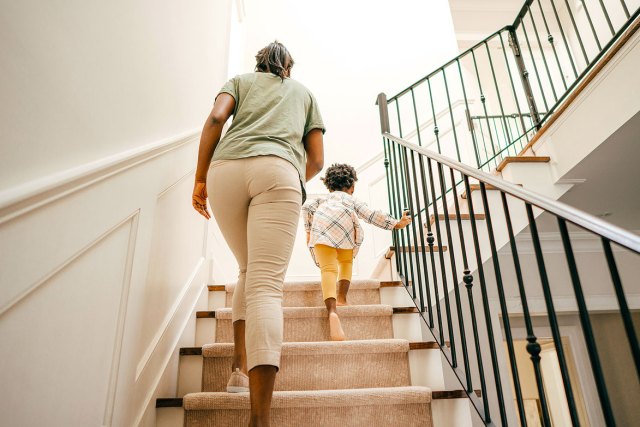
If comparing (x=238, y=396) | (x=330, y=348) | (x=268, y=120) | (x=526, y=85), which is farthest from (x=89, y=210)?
(x=526, y=85)

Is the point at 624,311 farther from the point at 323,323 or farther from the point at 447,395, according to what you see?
the point at 323,323

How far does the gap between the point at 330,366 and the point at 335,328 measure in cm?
22

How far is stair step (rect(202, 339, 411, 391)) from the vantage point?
1.65m

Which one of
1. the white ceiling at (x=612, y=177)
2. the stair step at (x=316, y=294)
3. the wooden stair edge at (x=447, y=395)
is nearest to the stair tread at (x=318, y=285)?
the stair step at (x=316, y=294)

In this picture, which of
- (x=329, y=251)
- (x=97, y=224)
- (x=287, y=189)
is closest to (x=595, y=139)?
(x=329, y=251)

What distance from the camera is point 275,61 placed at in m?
1.55

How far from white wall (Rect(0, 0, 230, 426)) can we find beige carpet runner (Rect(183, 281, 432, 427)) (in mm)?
201

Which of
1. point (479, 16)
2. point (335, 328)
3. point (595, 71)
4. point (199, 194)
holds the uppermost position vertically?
point (479, 16)

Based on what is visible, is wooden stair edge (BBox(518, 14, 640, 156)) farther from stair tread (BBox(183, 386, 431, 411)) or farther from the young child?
stair tread (BBox(183, 386, 431, 411))

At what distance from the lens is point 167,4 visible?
1683 mm

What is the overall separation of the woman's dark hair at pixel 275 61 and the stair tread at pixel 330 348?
1.03m

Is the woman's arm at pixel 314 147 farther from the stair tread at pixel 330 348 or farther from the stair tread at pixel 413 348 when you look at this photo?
the stair tread at pixel 413 348

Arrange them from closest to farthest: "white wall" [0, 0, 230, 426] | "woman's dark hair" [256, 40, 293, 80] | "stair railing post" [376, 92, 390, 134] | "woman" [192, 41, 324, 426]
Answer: "white wall" [0, 0, 230, 426], "woman" [192, 41, 324, 426], "woman's dark hair" [256, 40, 293, 80], "stair railing post" [376, 92, 390, 134]

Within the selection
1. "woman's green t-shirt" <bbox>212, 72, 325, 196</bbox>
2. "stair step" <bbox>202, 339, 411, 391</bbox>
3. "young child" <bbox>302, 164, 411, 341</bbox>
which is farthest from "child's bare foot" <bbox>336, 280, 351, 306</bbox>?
"woman's green t-shirt" <bbox>212, 72, 325, 196</bbox>
